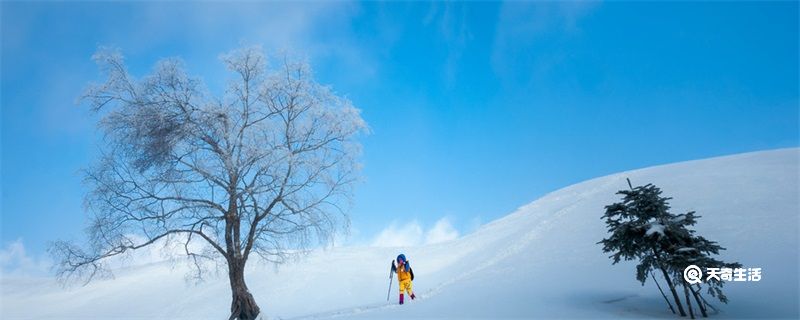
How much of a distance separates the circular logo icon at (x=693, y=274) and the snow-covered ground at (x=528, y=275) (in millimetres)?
1703

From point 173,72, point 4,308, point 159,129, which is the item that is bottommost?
point 4,308

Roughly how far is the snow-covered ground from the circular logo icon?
1703 mm

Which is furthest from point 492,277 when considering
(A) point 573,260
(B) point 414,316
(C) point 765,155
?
(C) point 765,155

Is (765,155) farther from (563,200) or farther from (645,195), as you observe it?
(645,195)

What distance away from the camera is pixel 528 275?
22734mm

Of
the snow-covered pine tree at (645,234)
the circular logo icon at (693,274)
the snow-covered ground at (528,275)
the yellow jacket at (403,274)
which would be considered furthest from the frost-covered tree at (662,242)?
the yellow jacket at (403,274)

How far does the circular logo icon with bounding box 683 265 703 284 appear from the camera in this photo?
13.0 metres

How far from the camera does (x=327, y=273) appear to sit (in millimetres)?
34688

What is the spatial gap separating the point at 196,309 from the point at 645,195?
26.2 meters

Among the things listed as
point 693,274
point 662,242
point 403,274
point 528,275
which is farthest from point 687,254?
point 528,275

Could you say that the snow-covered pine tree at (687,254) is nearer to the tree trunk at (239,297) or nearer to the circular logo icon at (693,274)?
the circular logo icon at (693,274)

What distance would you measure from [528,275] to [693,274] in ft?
33.2

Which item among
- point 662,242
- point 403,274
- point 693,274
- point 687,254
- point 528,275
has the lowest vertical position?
point 528,275

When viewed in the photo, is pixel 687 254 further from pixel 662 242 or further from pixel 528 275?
pixel 528 275
